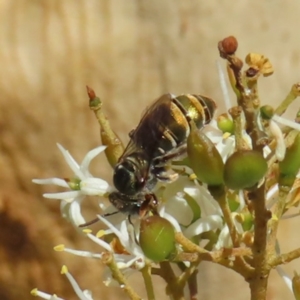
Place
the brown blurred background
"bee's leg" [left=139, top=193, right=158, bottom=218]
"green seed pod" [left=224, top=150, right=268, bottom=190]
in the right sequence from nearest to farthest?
"green seed pod" [left=224, top=150, right=268, bottom=190]
"bee's leg" [left=139, top=193, right=158, bottom=218]
the brown blurred background

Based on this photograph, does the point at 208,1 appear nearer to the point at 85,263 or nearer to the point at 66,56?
the point at 66,56

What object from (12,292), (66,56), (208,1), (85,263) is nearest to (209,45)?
(208,1)

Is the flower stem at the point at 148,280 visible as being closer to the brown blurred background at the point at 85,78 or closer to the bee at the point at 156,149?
the bee at the point at 156,149

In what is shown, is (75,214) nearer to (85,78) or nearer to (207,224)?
(207,224)

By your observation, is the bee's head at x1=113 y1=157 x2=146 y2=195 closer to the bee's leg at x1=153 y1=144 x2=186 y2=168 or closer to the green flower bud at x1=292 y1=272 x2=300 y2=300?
the bee's leg at x1=153 y1=144 x2=186 y2=168

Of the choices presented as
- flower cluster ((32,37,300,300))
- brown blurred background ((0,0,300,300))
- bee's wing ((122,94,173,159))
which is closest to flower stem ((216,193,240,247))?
flower cluster ((32,37,300,300))

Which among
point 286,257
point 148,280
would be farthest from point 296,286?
point 148,280

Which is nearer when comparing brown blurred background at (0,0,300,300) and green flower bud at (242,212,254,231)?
green flower bud at (242,212,254,231)
